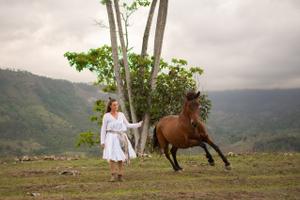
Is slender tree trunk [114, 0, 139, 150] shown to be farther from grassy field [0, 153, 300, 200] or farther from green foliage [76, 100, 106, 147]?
→ grassy field [0, 153, 300, 200]

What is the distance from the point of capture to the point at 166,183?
1230 cm

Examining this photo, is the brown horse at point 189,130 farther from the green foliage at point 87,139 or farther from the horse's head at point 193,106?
the green foliage at point 87,139

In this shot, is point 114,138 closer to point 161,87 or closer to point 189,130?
point 189,130

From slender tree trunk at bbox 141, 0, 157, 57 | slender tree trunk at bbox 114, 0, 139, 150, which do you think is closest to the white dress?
slender tree trunk at bbox 114, 0, 139, 150

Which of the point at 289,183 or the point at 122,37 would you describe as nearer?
the point at 289,183

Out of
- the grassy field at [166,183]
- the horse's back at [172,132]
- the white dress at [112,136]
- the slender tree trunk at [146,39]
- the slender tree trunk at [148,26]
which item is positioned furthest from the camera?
the slender tree trunk at [148,26]

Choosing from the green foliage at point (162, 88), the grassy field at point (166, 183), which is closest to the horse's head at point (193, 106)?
the grassy field at point (166, 183)

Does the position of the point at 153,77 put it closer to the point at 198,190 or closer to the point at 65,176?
the point at 65,176

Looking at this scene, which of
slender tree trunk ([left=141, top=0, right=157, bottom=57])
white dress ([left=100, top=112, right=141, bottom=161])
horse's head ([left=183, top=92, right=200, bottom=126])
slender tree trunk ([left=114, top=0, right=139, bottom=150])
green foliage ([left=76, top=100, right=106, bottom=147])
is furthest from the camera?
green foliage ([left=76, top=100, right=106, bottom=147])

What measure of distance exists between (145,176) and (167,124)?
1975 millimetres

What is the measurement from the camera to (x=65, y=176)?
14.9 metres

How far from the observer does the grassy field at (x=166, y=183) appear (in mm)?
10422

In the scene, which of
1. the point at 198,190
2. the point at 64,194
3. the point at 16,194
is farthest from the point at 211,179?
the point at 16,194

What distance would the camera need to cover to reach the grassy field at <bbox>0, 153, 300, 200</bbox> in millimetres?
10422
